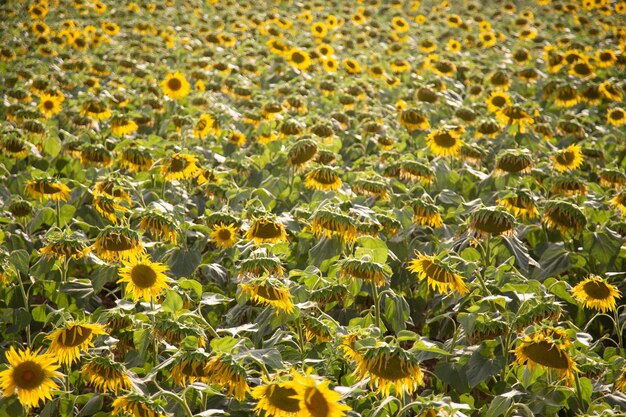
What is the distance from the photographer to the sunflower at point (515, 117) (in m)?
5.16

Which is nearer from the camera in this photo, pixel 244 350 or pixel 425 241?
pixel 244 350

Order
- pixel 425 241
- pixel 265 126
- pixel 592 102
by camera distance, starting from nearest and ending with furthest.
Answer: pixel 425 241 → pixel 265 126 → pixel 592 102

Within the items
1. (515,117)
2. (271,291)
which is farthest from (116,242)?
(515,117)

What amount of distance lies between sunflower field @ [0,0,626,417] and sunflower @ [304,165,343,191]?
12mm

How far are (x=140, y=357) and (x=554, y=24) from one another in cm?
1067

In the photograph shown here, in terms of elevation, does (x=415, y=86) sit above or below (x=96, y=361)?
below

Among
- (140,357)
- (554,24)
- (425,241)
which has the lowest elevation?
(554,24)

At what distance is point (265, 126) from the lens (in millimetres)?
5230

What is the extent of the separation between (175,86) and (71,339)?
3956mm

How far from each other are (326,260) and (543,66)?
7.17m

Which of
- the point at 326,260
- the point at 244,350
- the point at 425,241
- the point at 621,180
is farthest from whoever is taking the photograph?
the point at 621,180

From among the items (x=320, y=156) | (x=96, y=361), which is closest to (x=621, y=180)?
(x=320, y=156)

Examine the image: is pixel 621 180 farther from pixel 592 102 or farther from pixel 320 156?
pixel 592 102

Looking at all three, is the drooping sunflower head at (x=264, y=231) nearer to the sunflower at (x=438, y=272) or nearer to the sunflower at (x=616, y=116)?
the sunflower at (x=438, y=272)
